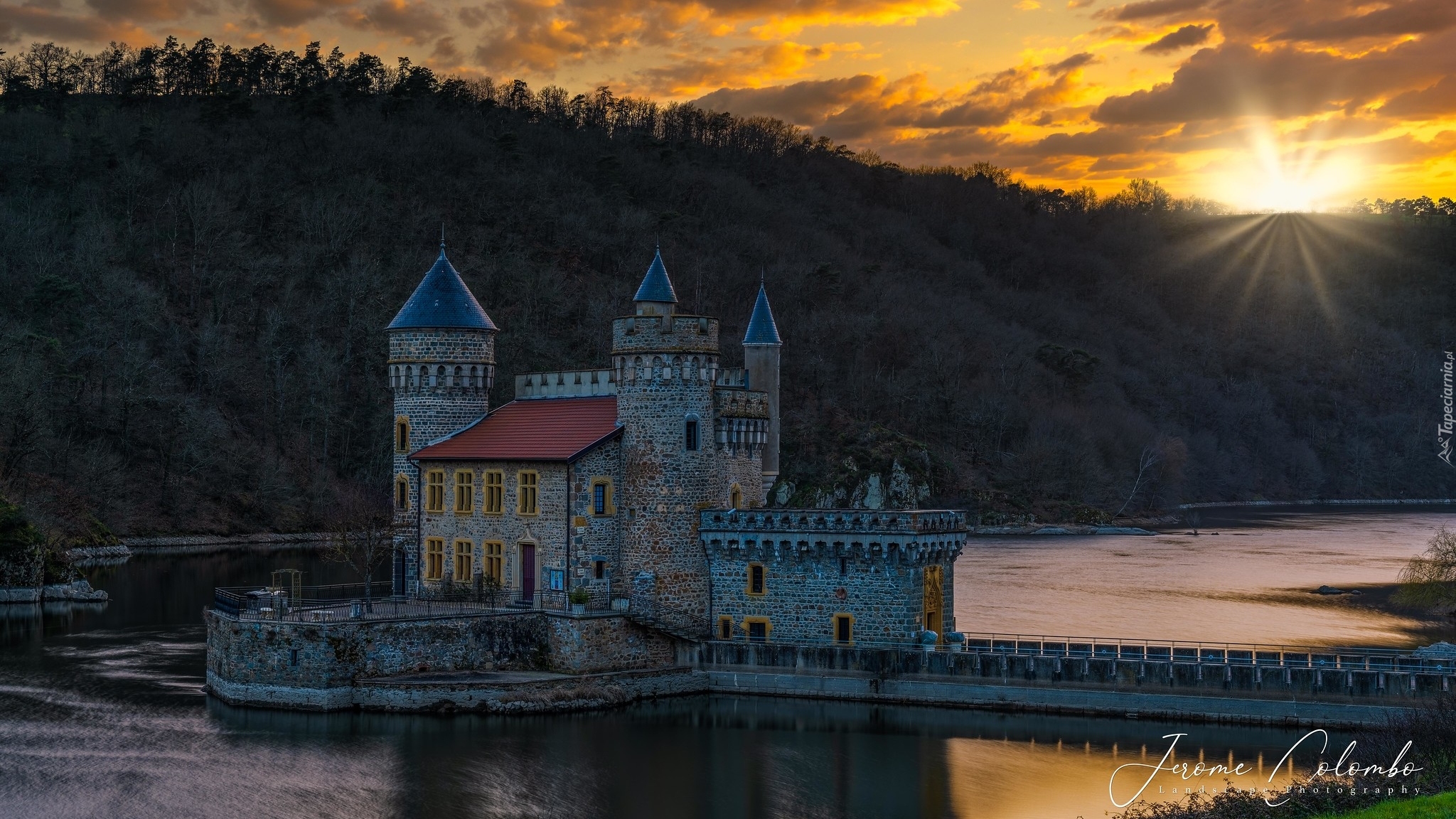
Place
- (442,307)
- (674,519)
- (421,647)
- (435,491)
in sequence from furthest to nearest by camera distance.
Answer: (442,307) < (435,491) < (674,519) < (421,647)

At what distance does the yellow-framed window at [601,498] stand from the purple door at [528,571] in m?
2.38

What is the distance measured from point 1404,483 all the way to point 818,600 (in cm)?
14179

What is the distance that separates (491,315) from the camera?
12450cm

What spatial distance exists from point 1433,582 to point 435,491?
4471 centimetres

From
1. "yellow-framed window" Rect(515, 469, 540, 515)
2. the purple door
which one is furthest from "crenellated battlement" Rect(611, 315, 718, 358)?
the purple door

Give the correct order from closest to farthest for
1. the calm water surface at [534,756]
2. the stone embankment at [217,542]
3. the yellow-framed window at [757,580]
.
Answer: the calm water surface at [534,756]
the yellow-framed window at [757,580]
the stone embankment at [217,542]

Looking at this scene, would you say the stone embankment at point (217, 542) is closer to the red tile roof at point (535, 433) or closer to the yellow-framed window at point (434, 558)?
the yellow-framed window at point (434, 558)

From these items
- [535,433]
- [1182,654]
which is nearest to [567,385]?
[535,433]

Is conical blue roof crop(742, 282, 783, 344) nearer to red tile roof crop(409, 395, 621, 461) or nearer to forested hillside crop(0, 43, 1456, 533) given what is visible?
red tile roof crop(409, 395, 621, 461)

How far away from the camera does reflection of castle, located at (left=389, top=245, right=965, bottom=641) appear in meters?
41.2

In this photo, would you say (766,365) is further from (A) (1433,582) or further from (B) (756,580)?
(A) (1433,582)

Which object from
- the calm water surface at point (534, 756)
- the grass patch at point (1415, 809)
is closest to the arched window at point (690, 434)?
the calm water surface at point (534, 756)

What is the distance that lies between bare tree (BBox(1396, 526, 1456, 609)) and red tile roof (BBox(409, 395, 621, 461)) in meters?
39.6

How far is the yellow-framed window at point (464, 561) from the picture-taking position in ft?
149
